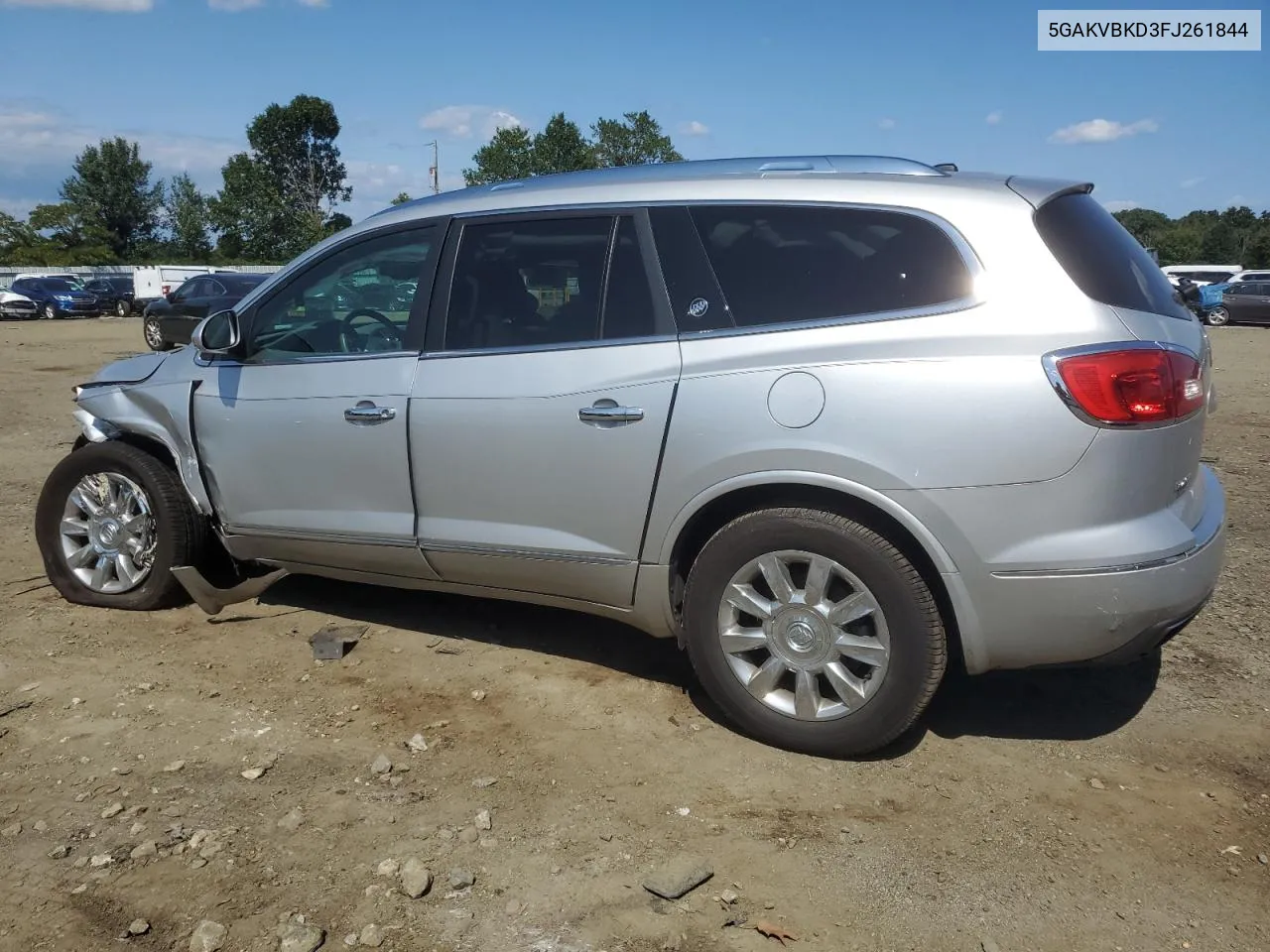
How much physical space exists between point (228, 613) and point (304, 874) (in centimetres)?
234

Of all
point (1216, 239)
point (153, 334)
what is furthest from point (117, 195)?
point (1216, 239)

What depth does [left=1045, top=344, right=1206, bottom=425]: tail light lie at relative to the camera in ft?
9.57

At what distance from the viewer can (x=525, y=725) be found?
3.71m

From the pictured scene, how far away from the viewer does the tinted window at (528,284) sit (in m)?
3.73

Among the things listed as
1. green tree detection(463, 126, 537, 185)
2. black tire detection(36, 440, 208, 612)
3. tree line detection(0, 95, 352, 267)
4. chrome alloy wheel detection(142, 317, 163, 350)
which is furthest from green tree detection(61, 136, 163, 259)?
black tire detection(36, 440, 208, 612)

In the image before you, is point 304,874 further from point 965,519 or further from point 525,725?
point 965,519

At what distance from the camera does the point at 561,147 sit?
3196 inches

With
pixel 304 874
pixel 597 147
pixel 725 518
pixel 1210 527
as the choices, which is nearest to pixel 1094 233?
pixel 1210 527

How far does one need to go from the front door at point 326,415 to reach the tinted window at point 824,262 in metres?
1.27

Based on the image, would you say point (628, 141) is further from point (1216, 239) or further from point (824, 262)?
point (824, 262)

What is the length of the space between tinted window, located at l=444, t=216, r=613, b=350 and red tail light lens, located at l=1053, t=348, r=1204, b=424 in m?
1.58

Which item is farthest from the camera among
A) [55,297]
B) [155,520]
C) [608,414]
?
[55,297]

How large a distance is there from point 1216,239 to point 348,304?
80.7m

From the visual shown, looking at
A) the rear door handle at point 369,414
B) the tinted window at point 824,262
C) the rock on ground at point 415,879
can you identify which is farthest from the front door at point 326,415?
the rock on ground at point 415,879
